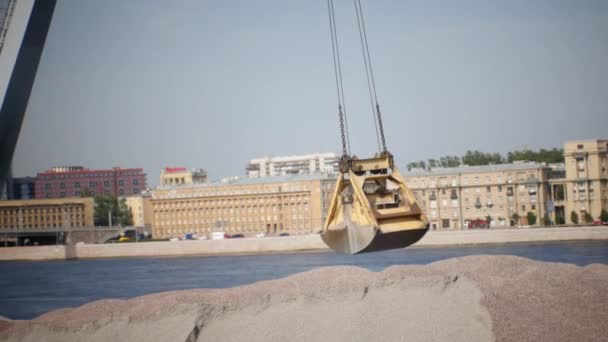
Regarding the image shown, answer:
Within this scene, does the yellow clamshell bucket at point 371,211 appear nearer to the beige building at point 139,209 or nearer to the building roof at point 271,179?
the building roof at point 271,179

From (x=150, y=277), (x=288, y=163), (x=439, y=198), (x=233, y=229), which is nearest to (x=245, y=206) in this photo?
(x=233, y=229)

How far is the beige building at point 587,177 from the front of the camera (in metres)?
59.8

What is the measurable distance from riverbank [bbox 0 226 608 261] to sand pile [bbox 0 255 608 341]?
37.6 metres

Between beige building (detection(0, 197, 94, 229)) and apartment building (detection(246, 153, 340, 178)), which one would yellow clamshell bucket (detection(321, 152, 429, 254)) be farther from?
apartment building (detection(246, 153, 340, 178))

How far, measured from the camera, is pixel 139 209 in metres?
95.5

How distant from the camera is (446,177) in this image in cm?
6756

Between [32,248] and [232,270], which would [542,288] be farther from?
[32,248]

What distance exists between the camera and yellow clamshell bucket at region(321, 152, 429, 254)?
35.4 ft

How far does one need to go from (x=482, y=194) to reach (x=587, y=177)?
8234mm

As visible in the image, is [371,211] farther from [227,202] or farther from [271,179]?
[271,179]

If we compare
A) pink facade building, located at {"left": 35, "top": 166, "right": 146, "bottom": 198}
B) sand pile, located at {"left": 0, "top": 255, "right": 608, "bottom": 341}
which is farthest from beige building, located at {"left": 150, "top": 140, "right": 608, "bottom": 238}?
pink facade building, located at {"left": 35, "top": 166, "right": 146, "bottom": 198}

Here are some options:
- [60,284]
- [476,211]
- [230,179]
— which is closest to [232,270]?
[60,284]

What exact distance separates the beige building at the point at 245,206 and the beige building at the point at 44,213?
8.36m

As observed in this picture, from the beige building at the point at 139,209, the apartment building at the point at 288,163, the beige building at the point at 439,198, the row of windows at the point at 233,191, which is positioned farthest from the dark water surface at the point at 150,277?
the apartment building at the point at 288,163
